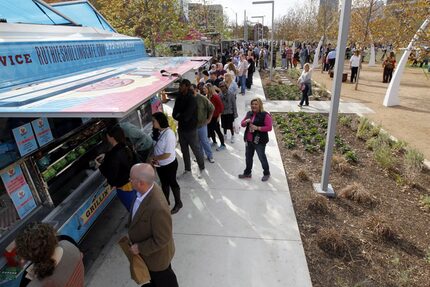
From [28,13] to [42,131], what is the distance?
2.27m

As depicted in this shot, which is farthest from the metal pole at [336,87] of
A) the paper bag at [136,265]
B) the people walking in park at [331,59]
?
the people walking in park at [331,59]

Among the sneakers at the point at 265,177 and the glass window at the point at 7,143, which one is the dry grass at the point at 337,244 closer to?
the sneakers at the point at 265,177

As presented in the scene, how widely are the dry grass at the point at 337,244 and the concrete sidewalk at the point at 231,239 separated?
1.12 ft

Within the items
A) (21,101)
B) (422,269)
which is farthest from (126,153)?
(422,269)

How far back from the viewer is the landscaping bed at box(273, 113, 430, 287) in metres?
3.76

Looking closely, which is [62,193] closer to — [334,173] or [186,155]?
[186,155]

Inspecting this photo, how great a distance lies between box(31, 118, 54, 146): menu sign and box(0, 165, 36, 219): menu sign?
43 centimetres

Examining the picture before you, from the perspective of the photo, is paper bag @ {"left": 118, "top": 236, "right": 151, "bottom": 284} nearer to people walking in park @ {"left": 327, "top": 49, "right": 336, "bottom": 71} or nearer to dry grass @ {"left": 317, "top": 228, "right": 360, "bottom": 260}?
dry grass @ {"left": 317, "top": 228, "right": 360, "bottom": 260}

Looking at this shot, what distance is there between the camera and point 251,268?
3.77 meters

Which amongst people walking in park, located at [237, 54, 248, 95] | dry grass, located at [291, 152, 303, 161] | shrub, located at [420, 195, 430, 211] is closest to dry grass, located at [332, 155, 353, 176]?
dry grass, located at [291, 152, 303, 161]

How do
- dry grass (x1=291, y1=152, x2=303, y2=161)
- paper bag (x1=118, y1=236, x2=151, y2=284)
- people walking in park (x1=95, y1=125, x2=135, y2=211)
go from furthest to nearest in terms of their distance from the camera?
dry grass (x1=291, y1=152, x2=303, y2=161), people walking in park (x1=95, y1=125, x2=135, y2=211), paper bag (x1=118, y1=236, x2=151, y2=284)

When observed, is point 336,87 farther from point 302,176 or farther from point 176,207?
point 176,207

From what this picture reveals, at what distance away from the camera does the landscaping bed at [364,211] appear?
3.76 meters

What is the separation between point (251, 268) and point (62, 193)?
2.76 metres
